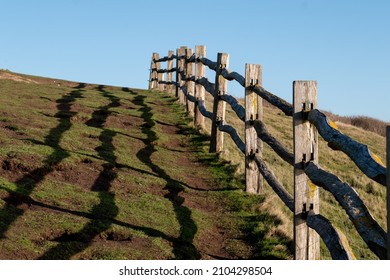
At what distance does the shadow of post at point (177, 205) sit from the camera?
760cm

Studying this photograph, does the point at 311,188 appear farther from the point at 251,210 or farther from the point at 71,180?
the point at 71,180

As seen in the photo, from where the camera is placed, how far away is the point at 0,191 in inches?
335

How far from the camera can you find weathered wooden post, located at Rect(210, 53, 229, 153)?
1382 cm

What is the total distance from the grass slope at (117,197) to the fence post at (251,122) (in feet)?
1.00

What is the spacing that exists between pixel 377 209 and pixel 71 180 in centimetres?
775

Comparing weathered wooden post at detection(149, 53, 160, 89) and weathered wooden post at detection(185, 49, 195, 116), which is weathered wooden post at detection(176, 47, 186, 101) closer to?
weathered wooden post at detection(185, 49, 195, 116)

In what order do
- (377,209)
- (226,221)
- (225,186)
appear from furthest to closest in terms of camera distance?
(377,209), (225,186), (226,221)

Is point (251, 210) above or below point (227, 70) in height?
below

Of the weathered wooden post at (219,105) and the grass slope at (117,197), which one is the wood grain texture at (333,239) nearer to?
the grass slope at (117,197)

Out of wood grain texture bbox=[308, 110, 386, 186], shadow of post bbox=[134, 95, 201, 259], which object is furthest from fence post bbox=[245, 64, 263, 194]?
wood grain texture bbox=[308, 110, 386, 186]

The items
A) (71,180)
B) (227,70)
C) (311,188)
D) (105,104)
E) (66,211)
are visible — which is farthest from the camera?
(105,104)

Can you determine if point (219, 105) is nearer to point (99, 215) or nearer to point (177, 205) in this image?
point (177, 205)

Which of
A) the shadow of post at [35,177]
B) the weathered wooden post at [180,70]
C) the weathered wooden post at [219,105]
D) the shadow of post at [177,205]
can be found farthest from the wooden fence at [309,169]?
the weathered wooden post at [180,70]
